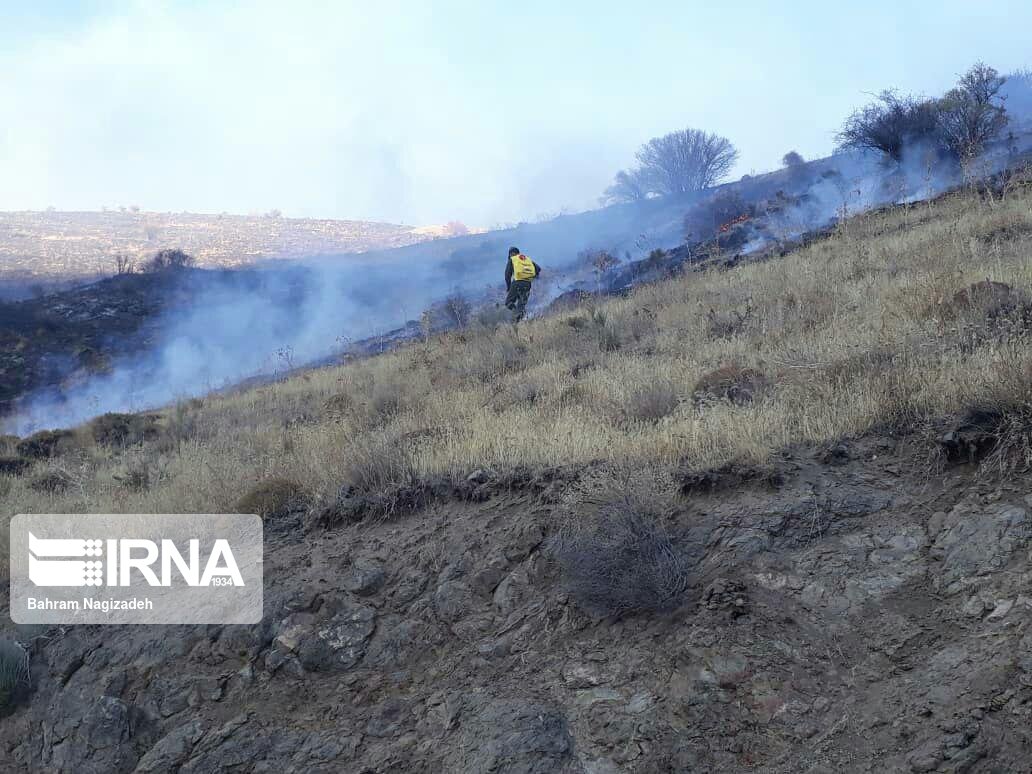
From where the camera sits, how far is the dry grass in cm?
466

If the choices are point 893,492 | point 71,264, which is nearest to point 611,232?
point 71,264

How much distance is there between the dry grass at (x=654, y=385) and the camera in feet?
15.3

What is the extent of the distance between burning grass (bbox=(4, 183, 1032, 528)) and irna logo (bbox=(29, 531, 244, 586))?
1.51 ft

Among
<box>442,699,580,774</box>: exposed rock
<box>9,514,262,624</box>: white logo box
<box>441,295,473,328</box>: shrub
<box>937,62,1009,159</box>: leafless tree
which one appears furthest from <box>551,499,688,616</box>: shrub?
<box>937,62,1009,159</box>: leafless tree

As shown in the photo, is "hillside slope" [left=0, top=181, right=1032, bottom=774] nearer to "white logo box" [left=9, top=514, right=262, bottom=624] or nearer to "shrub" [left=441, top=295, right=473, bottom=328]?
"white logo box" [left=9, top=514, right=262, bottom=624]

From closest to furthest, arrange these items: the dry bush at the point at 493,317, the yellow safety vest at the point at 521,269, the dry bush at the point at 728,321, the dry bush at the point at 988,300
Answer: the dry bush at the point at 988,300, the dry bush at the point at 728,321, the dry bush at the point at 493,317, the yellow safety vest at the point at 521,269

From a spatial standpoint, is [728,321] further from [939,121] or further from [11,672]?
[939,121]

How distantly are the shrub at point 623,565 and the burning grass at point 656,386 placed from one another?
2.52 feet

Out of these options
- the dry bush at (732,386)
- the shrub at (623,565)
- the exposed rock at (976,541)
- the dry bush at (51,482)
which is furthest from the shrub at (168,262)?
the exposed rock at (976,541)

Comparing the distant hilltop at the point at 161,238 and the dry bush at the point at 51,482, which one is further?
Result: the distant hilltop at the point at 161,238

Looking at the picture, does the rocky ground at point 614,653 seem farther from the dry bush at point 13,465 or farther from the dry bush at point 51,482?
the dry bush at point 13,465

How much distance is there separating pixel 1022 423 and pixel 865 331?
9.79ft

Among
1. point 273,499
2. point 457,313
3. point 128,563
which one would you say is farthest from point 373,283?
point 128,563

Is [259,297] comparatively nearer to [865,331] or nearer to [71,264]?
[71,264]
